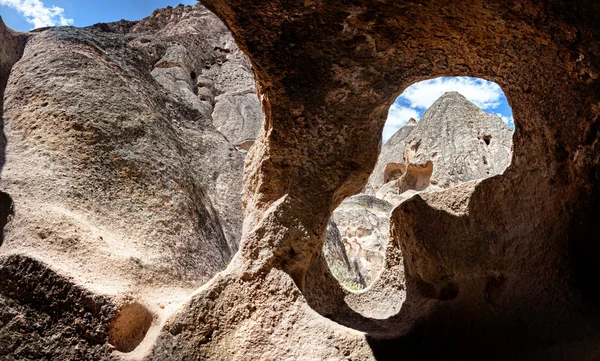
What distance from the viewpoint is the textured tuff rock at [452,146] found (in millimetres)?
11719

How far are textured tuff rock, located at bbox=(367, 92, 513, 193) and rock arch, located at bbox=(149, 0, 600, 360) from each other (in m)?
8.86

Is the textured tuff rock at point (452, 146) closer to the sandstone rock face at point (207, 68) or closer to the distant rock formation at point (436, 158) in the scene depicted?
the distant rock formation at point (436, 158)

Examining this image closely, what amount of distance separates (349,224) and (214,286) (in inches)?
247

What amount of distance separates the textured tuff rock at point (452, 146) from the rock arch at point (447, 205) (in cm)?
886

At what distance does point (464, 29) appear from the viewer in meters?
2.59

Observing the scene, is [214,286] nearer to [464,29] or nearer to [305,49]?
[305,49]

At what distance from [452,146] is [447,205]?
959cm

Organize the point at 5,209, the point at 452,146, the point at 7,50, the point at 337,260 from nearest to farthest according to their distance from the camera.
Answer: the point at 5,209 → the point at 7,50 → the point at 337,260 → the point at 452,146

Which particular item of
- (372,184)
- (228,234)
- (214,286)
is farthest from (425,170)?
(214,286)

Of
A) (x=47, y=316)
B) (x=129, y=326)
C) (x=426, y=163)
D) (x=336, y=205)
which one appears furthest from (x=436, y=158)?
(x=47, y=316)

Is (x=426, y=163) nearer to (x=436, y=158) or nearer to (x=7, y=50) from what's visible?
(x=436, y=158)

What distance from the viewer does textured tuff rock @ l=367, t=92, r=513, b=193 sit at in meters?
11.7

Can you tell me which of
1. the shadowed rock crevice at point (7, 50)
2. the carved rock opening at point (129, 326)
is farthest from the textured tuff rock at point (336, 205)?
the shadowed rock crevice at point (7, 50)

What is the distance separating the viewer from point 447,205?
3.12m
